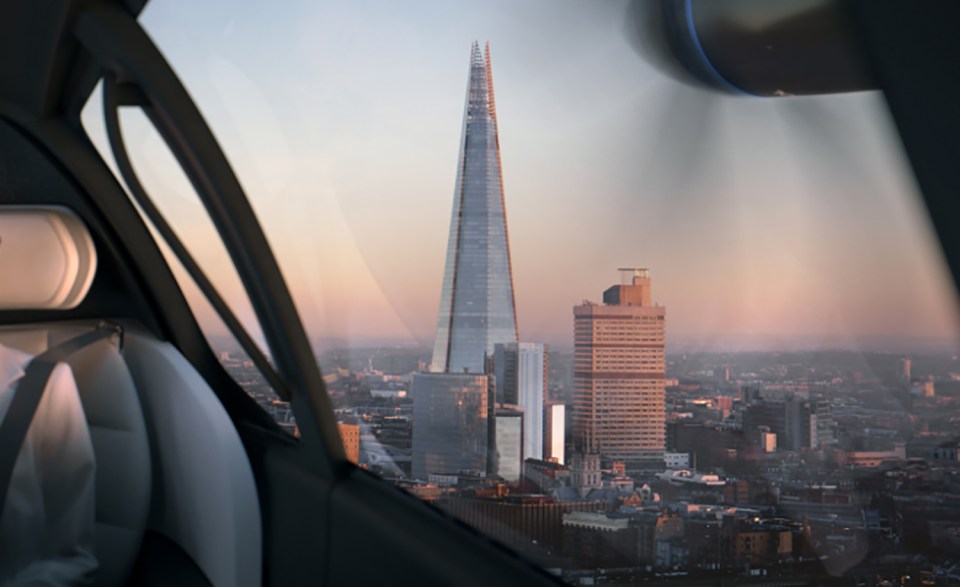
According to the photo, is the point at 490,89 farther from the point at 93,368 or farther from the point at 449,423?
the point at 93,368

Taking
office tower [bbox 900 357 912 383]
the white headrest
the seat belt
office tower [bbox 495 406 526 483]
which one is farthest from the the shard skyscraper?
the white headrest

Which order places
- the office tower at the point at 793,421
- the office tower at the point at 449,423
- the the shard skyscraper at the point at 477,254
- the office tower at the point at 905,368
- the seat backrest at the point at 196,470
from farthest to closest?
the seat backrest at the point at 196,470 < the office tower at the point at 449,423 < the the shard skyscraper at the point at 477,254 < the office tower at the point at 793,421 < the office tower at the point at 905,368

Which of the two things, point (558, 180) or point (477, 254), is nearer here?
point (558, 180)

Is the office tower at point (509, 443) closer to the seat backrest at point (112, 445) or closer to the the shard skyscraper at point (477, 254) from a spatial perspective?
the the shard skyscraper at point (477, 254)

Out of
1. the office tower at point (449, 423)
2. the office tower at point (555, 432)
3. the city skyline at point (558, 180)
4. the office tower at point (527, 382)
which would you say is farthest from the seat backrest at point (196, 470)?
the office tower at point (555, 432)

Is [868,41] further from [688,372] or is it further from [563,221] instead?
[563,221]

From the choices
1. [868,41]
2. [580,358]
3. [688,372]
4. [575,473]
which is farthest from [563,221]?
[868,41]

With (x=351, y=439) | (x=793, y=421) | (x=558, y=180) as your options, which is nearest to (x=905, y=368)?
(x=793, y=421)
